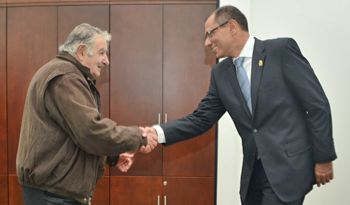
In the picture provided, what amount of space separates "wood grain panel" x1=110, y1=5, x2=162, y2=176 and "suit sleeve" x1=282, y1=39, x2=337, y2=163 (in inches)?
66.4

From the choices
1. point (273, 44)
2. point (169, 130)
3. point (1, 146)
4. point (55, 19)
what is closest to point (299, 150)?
point (273, 44)

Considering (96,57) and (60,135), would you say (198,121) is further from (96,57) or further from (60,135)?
(60,135)

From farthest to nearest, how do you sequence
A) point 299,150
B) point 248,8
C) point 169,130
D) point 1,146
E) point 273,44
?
1. point 1,146
2. point 248,8
3. point 169,130
4. point 273,44
5. point 299,150

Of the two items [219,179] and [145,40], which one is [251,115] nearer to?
[219,179]

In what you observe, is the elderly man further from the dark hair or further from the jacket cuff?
the dark hair

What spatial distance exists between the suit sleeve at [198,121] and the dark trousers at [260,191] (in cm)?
54

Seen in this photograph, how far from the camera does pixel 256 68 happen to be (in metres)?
1.51

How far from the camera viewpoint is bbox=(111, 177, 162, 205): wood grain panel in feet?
9.60

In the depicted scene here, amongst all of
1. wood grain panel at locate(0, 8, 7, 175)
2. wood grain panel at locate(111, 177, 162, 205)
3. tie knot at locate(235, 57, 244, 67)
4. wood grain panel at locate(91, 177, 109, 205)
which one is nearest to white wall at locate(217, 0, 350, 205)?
wood grain panel at locate(111, 177, 162, 205)

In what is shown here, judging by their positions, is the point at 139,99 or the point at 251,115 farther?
the point at 139,99

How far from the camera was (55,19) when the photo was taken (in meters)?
2.94

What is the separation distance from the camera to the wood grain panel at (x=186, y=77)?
2879 millimetres

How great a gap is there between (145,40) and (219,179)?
1.74 meters

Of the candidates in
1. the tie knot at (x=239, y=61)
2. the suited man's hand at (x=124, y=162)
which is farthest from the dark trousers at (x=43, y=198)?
the tie knot at (x=239, y=61)
